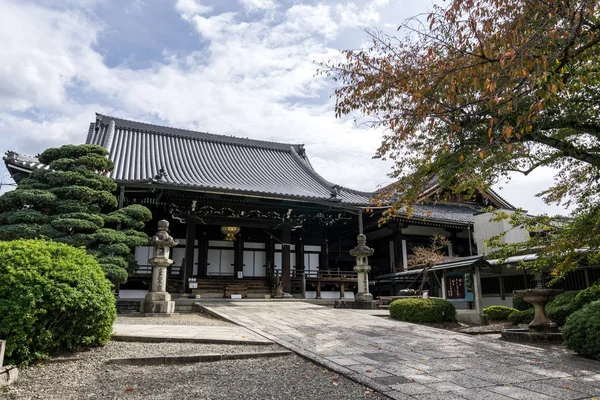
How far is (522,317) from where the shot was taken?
425 inches

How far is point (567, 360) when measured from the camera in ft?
20.0

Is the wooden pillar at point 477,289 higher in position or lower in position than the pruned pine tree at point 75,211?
lower

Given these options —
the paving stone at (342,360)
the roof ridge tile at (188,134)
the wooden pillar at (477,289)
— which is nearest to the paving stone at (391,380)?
the paving stone at (342,360)

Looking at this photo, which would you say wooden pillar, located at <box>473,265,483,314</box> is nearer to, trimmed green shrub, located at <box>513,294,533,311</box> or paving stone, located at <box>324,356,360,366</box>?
trimmed green shrub, located at <box>513,294,533,311</box>

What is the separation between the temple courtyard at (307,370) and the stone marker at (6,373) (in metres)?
0.10

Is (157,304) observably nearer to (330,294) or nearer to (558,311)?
(330,294)

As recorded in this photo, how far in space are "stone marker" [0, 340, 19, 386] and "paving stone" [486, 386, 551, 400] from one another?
4.82m

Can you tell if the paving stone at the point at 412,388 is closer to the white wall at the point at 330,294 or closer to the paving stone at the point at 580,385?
the paving stone at the point at 580,385

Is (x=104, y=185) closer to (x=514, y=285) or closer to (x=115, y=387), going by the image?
(x=115, y=387)

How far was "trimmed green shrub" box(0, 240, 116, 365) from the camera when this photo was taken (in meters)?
4.62

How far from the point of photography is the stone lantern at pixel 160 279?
11.5 m

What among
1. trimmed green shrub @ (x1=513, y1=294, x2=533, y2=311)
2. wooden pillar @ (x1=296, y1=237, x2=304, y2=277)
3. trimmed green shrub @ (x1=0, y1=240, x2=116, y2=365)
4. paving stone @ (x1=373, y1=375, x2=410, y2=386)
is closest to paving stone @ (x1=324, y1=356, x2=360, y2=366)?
paving stone @ (x1=373, y1=375, x2=410, y2=386)

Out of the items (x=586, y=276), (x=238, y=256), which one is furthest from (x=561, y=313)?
(x=238, y=256)

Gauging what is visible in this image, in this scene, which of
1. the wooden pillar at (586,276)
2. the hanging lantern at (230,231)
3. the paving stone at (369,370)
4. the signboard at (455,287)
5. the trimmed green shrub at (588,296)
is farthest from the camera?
Answer: the hanging lantern at (230,231)
